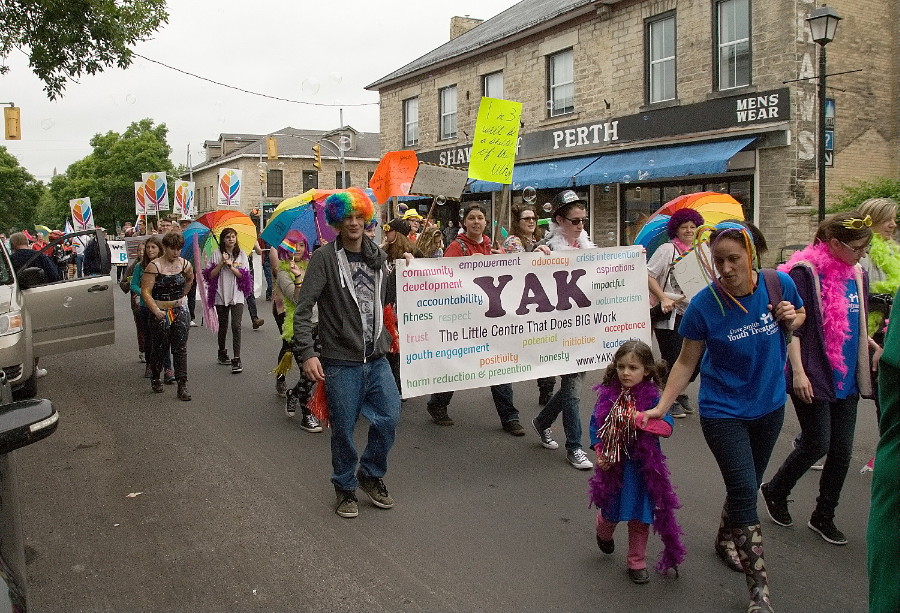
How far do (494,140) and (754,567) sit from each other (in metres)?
4.98

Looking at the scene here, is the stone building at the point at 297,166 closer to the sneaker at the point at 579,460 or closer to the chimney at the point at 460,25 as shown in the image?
the chimney at the point at 460,25

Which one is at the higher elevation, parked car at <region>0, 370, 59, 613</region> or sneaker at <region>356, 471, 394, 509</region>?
parked car at <region>0, 370, 59, 613</region>

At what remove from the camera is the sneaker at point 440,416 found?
7164 mm

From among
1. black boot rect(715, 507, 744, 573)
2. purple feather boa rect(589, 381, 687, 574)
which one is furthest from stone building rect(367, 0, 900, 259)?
purple feather boa rect(589, 381, 687, 574)

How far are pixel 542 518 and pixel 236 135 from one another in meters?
74.9

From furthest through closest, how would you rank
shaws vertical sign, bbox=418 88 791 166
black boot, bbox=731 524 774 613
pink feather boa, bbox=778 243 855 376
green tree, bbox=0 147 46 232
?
green tree, bbox=0 147 46 232 → shaws vertical sign, bbox=418 88 791 166 → pink feather boa, bbox=778 243 855 376 → black boot, bbox=731 524 774 613

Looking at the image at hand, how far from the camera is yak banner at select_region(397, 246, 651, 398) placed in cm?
571

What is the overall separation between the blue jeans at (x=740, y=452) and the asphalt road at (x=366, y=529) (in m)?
0.47

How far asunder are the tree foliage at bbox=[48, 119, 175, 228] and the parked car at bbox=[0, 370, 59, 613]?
210ft

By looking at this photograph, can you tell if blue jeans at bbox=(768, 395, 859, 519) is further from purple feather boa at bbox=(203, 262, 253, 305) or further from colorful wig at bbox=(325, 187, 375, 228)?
purple feather boa at bbox=(203, 262, 253, 305)

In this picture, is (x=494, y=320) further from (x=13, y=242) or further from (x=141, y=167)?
(x=141, y=167)

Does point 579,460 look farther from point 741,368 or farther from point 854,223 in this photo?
point 854,223

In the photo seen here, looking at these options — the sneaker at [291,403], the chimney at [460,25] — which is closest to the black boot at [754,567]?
the sneaker at [291,403]

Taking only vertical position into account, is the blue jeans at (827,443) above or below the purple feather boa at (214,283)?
below
